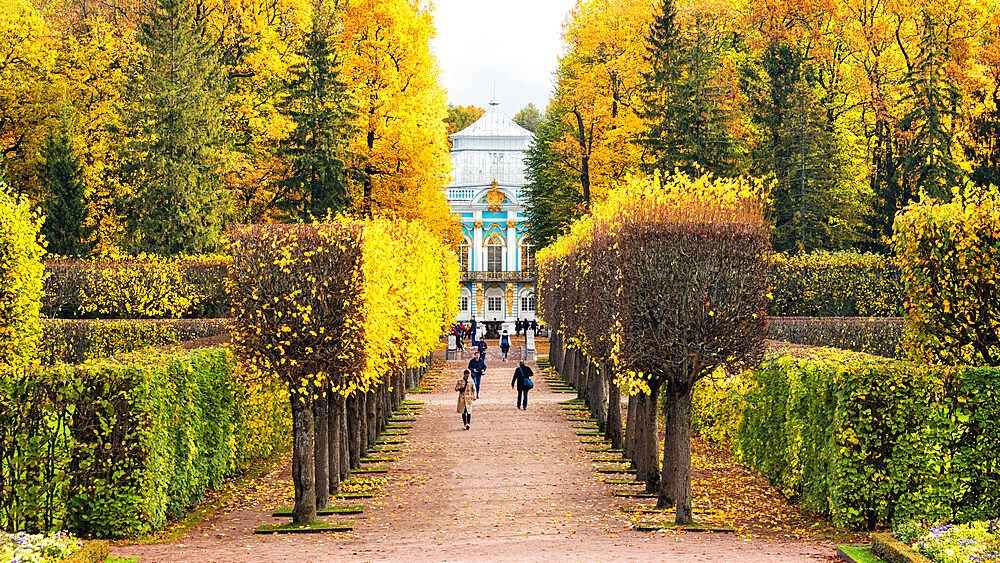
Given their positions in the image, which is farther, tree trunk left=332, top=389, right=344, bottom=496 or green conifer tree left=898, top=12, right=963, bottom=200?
green conifer tree left=898, top=12, right=963, bottom=200

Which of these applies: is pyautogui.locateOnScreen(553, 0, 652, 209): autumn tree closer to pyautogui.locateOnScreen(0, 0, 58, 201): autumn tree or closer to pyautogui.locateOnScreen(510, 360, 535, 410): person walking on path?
pyautogui.locateOnScreen(510, 360, 535, 410): person walking on path

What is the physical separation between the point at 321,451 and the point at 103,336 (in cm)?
1337

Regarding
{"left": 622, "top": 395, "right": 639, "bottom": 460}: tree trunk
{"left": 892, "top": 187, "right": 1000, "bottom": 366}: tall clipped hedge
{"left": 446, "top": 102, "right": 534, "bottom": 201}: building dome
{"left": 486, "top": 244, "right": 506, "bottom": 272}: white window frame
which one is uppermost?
{"left": 446, "top": 102, "right": 534, "bottom": 201}: building dome

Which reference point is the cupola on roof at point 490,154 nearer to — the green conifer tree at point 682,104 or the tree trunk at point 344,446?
the green conifer tree at point 682,104

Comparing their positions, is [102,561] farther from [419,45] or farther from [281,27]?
[281,27]

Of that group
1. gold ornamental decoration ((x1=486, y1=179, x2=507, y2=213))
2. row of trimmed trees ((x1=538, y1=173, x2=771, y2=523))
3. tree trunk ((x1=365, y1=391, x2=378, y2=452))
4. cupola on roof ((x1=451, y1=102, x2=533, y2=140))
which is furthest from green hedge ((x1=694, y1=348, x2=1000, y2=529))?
cupola on roof ((x1=451, y1=102, x2=533, y2=140))

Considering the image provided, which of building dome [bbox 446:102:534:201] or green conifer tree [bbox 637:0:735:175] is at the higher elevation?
building dome [bbox 446:102:534:201]

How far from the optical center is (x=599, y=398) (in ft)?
84.5

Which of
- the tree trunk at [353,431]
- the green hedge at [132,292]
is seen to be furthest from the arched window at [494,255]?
the tree trunk at [353,431]

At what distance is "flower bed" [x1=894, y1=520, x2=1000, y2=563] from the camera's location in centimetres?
1138

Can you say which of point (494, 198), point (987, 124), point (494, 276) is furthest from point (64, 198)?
point (494, 198)

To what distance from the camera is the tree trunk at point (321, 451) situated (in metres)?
16.4

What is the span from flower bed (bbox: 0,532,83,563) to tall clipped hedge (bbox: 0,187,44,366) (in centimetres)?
506

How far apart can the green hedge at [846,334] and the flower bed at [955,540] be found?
46.2 feet
